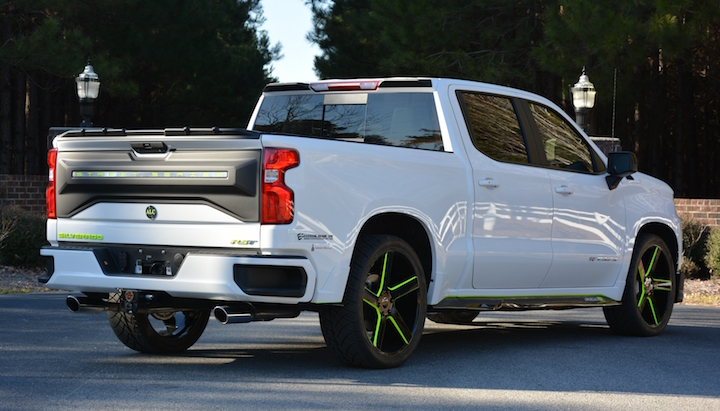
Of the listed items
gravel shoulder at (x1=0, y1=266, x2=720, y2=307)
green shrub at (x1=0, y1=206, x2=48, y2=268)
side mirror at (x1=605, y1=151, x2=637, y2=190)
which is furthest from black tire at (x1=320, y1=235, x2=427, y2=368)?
green shrub at (x1=0, y1=206, x2=48, y2=268)

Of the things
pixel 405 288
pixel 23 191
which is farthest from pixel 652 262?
pixel 23 191

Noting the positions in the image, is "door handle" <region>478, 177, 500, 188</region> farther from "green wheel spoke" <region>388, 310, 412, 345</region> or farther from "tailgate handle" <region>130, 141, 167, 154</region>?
"tailgate handle" <region>130, 141, 167, 154</region>

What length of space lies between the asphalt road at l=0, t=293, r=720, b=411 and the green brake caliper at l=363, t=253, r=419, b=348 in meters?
0.25

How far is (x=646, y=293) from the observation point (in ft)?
32.6

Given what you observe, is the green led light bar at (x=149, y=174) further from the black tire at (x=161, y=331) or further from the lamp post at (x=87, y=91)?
the lamp post at (x=87, y=91)

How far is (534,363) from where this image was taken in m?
7.88

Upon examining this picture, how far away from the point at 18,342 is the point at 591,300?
4.71 m

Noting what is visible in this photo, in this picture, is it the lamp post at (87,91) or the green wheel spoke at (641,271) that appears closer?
the green wheel spoke at (641,271)

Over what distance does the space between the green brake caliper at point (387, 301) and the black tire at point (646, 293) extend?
297 cm

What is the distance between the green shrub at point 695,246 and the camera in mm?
19078

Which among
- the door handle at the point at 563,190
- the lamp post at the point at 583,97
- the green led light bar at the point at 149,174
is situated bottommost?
the door handle at the point at 563,190

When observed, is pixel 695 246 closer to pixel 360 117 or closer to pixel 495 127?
pixel 495 127

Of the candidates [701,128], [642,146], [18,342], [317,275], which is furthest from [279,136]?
[701,128]

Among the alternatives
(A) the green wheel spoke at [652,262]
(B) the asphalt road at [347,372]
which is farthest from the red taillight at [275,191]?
(A) the green wheel spoke at [652,262]
